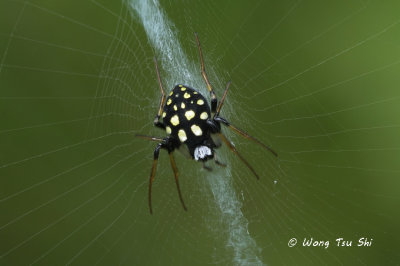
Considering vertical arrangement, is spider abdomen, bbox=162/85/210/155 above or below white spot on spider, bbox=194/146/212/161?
above

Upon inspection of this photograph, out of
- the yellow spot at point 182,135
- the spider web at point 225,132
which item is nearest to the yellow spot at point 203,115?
the yellow spot at point 182,135

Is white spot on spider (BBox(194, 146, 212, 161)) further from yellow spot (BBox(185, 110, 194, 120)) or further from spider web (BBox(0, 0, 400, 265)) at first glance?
spider web (BBox(0, 0, 400, 265))

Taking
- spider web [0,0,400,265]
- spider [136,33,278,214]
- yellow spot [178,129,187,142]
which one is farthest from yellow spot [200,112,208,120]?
spider web [0,0,400,265]

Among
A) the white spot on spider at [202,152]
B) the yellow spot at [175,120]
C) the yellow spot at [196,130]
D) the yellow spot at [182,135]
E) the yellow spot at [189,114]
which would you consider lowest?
the white spot on spider at [202,152]

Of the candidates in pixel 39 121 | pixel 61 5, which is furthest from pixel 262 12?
pixel 39 121

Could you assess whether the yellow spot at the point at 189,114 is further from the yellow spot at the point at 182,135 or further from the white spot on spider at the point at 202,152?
the white spot on spider at the point at 202,152
